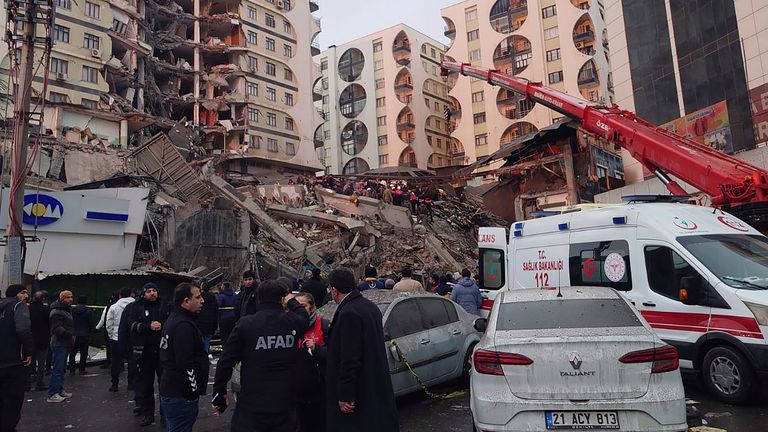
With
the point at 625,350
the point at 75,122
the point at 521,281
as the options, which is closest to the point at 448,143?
the point at 75,122

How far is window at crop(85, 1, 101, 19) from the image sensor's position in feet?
122

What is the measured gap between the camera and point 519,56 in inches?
2088

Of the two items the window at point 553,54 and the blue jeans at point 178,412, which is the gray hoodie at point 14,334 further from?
the window at point 553,54

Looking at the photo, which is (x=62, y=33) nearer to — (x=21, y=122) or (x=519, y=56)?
(x=21, y=122)

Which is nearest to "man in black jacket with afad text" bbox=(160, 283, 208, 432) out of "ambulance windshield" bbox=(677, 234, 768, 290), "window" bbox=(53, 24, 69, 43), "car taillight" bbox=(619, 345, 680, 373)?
"car taillight" bbox=(619, 345, 680, 373)

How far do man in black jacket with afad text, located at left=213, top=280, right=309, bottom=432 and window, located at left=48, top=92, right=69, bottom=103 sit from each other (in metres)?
37.8

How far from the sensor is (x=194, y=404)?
14.8ft

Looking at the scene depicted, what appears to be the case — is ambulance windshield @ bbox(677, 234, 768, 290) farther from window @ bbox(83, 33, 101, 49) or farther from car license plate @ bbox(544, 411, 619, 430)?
window @ bbox(83, 33, 101, 49)

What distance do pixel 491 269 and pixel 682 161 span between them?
524 centimetres

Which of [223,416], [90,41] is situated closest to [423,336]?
[223,416]

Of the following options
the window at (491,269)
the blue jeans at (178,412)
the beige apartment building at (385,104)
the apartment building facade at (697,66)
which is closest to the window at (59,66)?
the beige apartment building at (385,104)

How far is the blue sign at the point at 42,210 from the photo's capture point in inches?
594

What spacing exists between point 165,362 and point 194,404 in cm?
47

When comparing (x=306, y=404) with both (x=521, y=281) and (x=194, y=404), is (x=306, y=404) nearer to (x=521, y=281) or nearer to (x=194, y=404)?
(x=194, y=404)
